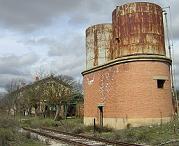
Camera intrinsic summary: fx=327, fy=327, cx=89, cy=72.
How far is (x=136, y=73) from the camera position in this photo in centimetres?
2302

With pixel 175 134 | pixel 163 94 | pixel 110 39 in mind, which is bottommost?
pixel 175 134

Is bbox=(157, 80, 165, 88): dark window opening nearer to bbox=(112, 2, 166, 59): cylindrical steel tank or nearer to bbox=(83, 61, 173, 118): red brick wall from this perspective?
bbox=(83, 61, 173, 118): red brick wall

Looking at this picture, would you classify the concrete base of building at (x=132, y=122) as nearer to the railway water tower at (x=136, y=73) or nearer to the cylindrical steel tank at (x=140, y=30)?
the railway water tower at (x=136, y=73)

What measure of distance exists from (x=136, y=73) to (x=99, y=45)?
274 inches

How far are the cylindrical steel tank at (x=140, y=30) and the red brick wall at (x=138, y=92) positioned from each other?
114 centimetres

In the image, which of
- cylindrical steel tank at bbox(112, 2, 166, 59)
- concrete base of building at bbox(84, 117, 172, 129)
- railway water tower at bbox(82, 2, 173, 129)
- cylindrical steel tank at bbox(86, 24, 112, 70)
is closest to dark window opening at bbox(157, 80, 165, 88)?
railway water tower at bbox(82, 2, 173, 129)

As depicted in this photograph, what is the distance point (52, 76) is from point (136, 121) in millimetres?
36504

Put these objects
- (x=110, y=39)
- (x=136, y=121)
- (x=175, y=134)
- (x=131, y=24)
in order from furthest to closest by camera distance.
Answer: (x=110, y=39), (x=131, y=24), (x=136, y=121), (x=175, y=134)

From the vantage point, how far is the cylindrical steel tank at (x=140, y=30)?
23833 millimetres

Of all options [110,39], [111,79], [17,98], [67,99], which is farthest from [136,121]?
[17,98]

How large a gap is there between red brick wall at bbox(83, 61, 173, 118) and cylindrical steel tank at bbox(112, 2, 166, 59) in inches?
45.0

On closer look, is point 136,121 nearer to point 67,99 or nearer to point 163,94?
point 163,94

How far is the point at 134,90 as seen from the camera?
22.8 m

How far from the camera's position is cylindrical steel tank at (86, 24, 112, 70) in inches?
1128
